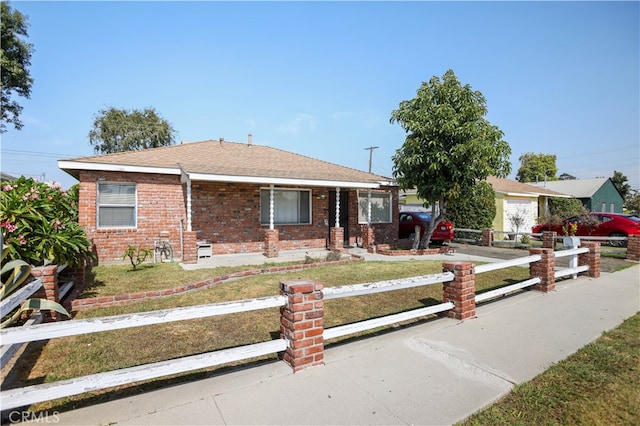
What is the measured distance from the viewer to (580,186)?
102 ft

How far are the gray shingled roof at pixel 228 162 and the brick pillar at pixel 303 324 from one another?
25.3ft

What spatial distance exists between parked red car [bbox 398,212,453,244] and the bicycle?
10.5m

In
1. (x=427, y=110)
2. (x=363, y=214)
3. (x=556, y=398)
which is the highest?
(x=427, y=110)

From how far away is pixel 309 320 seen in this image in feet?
11.4

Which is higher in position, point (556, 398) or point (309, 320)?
point (309, 320)

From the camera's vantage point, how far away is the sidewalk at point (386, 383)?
2.64 meters

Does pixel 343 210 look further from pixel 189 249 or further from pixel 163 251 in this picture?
pixel 163 251

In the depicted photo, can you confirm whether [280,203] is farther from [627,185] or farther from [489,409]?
[627,185]

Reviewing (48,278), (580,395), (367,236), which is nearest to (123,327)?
(48,278)

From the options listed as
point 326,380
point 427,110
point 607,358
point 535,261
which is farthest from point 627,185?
point 326,380

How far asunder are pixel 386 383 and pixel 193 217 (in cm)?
945

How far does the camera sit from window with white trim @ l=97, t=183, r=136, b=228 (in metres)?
10.1

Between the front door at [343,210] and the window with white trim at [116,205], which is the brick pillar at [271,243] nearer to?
the front door at [343,210]

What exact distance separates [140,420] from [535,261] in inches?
290
